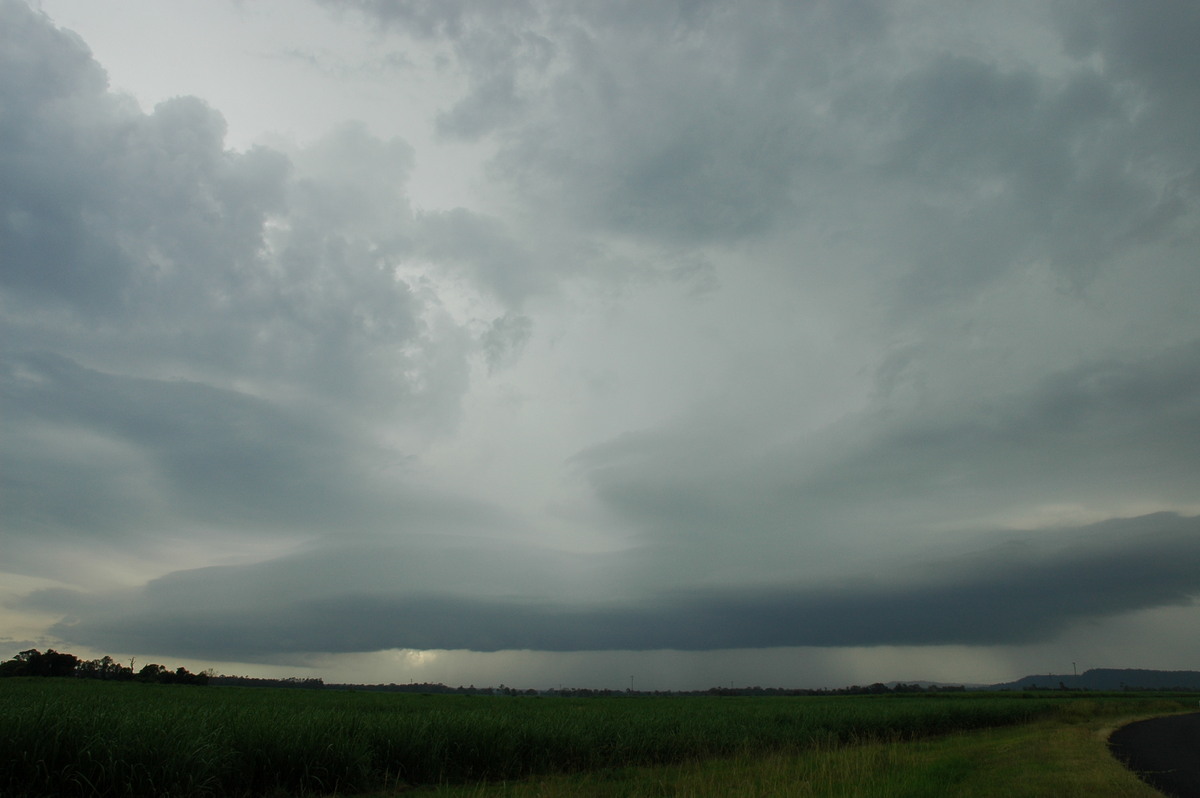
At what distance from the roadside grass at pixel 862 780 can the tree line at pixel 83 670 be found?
374 ft

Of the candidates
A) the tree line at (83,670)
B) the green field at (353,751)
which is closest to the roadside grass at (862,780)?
the green field at (353,751)

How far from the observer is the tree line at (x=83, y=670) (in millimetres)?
104250

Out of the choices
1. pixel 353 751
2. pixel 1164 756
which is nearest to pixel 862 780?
pixel 353 751

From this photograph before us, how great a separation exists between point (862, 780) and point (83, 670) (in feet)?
469

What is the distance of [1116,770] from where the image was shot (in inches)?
710

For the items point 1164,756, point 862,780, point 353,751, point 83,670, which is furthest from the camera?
point 83,670

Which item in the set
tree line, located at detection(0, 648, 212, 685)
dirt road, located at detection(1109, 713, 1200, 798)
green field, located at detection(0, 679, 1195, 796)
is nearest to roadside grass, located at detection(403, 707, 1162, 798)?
green field, located at detection(0, 679, 1195, 796)

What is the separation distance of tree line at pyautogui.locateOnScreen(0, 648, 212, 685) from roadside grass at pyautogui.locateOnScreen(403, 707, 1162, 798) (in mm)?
113951

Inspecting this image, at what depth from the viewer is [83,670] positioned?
113438 millimetres

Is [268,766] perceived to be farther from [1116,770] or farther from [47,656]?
[47,656]

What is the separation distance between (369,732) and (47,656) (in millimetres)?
131217

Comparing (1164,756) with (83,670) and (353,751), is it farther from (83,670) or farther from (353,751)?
(83,670)

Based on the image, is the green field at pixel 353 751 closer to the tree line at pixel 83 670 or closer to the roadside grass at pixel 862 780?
the roadside grass at pixel 862 780

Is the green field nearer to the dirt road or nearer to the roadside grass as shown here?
the roadside grass
